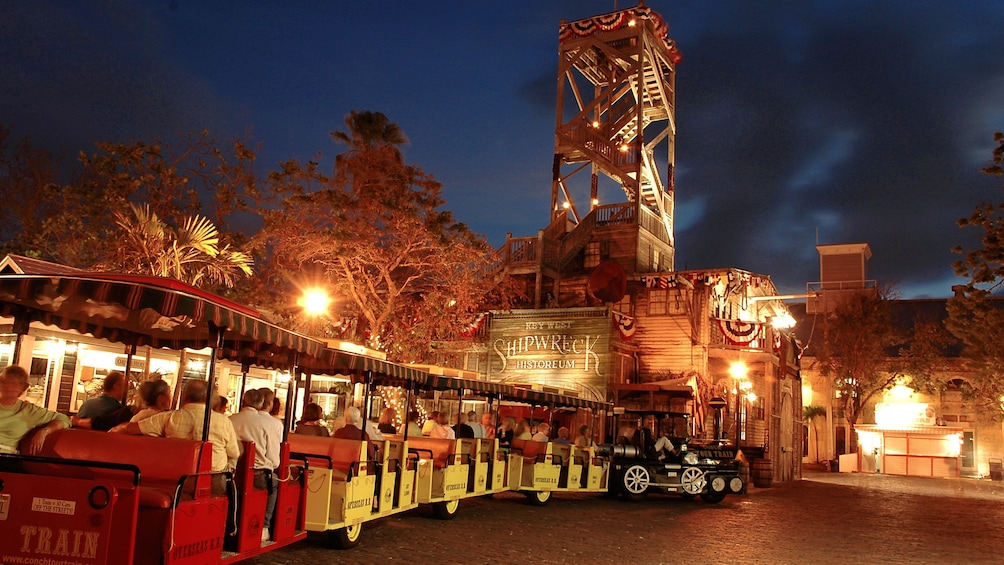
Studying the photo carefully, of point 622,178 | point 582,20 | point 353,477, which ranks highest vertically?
point 582,20

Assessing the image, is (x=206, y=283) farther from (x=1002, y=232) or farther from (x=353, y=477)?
(x=1002, y=232)

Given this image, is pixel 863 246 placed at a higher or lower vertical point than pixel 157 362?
higher

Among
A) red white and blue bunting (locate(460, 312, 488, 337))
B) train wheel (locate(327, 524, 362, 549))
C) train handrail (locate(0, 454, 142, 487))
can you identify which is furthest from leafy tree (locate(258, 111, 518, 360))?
train handrail (locate(0, 454, 142, 487))

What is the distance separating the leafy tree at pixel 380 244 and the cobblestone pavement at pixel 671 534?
6720 millimetres

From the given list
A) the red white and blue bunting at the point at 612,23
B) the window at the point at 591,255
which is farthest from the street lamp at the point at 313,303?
the red white and blue bunting at the point at 612,23

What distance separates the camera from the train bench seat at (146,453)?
6316mm

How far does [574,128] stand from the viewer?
106ft

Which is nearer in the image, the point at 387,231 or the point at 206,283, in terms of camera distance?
the point at 387,231

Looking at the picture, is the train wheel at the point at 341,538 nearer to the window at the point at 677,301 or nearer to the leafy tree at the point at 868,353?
the window at the point at 677,301

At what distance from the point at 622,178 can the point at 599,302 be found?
18.2 ft

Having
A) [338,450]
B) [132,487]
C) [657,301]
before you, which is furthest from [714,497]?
[132,487]

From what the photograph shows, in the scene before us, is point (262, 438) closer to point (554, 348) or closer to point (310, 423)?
point (310, 423)

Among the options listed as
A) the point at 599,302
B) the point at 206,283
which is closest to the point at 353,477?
the point at 206,283

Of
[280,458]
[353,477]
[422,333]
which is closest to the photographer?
[280,458]
